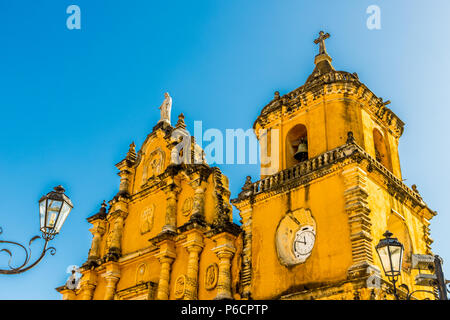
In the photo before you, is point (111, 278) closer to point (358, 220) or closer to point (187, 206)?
point (187, 206)

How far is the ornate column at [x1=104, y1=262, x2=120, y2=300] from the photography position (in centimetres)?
1728

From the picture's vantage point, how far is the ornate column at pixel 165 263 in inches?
603

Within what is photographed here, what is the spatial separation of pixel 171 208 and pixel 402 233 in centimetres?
750

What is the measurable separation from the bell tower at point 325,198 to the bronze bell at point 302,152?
3 cm

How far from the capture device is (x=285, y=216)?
13320 mm

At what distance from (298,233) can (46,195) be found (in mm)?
7746

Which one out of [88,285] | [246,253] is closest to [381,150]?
[246,253]

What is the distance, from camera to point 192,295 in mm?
14453

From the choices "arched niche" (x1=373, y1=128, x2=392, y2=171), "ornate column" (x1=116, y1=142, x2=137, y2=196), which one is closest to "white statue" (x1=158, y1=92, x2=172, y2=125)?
"ornate column" (x1=116, y1=142, x2=137, y2=196)

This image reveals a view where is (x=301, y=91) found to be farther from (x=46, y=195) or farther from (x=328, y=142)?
(x=46, y=195)

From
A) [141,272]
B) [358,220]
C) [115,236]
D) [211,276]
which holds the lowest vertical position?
[211,276]

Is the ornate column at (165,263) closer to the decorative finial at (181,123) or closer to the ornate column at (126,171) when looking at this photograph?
the ornate column at (126,171)
